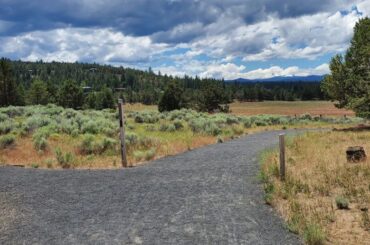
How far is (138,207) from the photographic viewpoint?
8.66 meters

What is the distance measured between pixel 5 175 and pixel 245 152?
9533 mm

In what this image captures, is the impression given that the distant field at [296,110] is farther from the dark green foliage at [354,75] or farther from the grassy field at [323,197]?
the grassy field at [323,197]

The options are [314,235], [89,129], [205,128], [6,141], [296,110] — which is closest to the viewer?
[314,235]

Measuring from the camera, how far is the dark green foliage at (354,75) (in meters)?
32.3

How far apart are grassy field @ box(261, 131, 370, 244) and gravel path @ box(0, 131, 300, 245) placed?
39cm

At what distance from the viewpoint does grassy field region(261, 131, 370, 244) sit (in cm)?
700

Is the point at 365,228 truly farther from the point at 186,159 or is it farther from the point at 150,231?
the point at 186,159

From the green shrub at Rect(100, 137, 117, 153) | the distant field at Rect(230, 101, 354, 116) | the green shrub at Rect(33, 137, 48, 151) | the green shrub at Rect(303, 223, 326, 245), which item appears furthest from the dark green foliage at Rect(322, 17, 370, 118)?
the distant field at Rect(230, 101, 354, 116)

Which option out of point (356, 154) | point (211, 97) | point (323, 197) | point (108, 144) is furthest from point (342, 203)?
point (211, 97)

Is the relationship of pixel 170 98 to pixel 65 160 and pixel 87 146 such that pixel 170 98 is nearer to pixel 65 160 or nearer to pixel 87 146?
pixel 87 146

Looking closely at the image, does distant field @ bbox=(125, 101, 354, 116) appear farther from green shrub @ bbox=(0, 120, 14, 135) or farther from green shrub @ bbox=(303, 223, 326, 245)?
green shrub @ bbox=(303, 223, 326, 245)

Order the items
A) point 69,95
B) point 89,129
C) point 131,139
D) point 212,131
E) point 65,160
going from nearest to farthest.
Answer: point 65,160 < point 131,139 < point 89,129 < point 212,131 < point 69,95

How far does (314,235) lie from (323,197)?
9.86 ft

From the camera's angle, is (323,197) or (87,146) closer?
(323,197)
